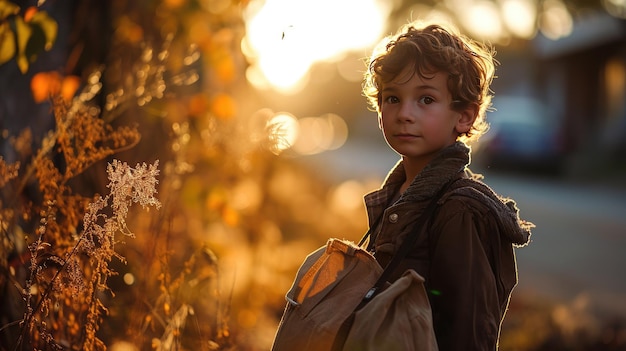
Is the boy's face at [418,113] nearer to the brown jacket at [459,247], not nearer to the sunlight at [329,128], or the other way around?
the brown jacket at [459,247]

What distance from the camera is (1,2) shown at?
9.27 ft

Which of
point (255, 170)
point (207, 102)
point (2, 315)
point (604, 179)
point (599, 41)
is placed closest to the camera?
point (2, 315)

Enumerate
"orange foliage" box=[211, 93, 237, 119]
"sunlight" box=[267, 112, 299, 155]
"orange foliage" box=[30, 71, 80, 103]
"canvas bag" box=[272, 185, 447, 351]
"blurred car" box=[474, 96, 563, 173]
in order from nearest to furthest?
"canvas bag" box=[272, 185, 447, 351] < "sunlight" box=[267, 112, 299, 155] < "orange foliage" box=[30, 71, 80, 103] < "orange foliage" box=[211, 93, 237, 119] < "blurred car" box=[474, 96, 563, 173]

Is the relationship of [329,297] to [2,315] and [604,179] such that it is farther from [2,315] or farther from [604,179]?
[604,179]

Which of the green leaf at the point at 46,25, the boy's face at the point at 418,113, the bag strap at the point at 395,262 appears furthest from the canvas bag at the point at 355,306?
the green leaf at the point at 46,25

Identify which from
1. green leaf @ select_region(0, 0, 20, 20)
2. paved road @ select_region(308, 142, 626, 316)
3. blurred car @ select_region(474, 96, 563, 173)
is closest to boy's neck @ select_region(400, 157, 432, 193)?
green leaf @ select_region(0, 0, 20, 20)

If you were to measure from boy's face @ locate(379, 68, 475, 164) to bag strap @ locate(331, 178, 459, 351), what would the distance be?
13 centimetres

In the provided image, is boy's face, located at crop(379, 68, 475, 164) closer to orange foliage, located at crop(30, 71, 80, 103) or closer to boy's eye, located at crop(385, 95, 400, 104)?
boy's eye, located at crop(385, 95, 400, 104)

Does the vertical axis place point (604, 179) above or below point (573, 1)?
below

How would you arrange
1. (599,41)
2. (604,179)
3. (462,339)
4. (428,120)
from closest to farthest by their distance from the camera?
(462,339), (428,120), (604,179), (599,41)

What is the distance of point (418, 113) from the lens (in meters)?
2.22

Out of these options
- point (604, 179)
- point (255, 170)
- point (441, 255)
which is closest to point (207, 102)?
point (255, 170)

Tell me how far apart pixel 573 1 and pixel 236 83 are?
645 inches

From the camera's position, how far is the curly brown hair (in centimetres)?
224
